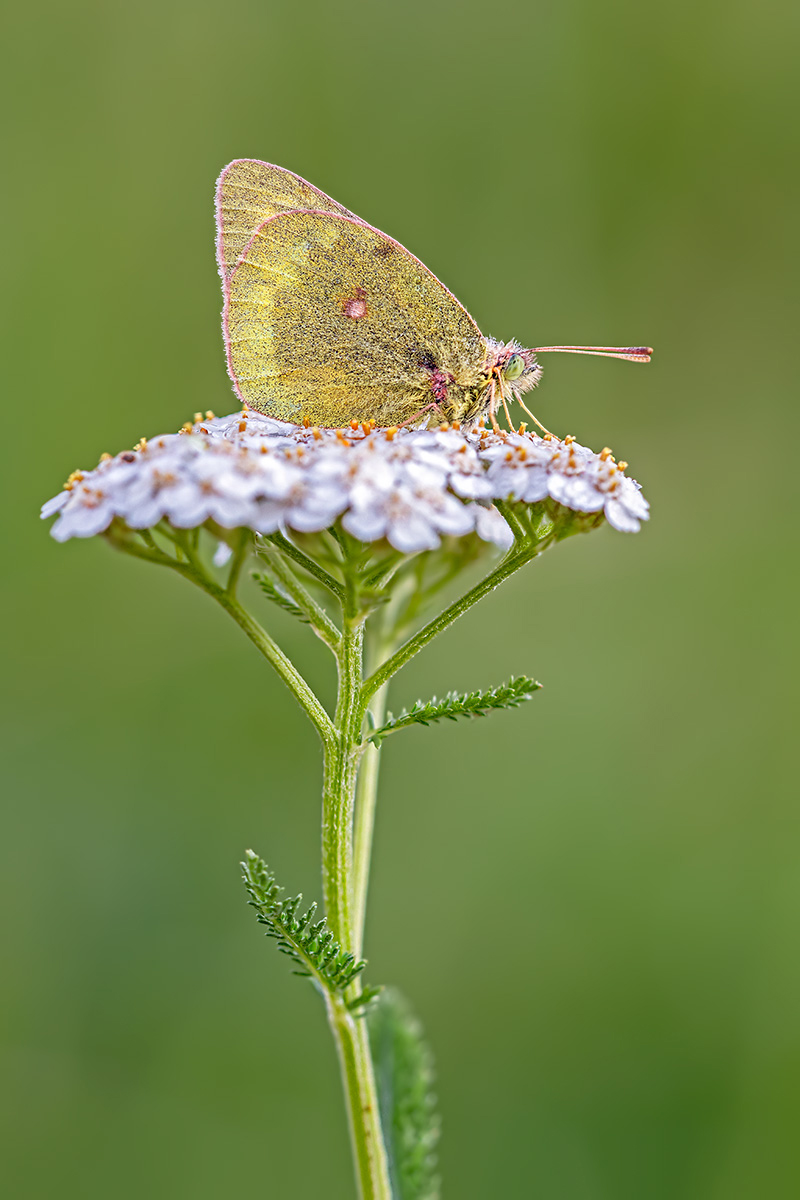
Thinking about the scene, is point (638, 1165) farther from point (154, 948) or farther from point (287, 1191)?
point (154, 948)

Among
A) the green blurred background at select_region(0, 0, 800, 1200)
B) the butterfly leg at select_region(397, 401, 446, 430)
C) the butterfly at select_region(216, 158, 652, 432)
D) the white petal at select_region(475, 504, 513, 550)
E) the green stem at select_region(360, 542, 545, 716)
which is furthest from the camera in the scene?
the green blurred background at select_region(0, 0, 800, 1200)

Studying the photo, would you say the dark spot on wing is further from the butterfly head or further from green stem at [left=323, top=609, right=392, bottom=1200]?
green stem at [left=323, top=609, right=392, bottom=1200]

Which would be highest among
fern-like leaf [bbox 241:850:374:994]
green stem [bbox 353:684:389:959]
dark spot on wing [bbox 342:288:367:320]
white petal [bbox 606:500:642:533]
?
dark spot on wing [bbox 342:288:367:320]

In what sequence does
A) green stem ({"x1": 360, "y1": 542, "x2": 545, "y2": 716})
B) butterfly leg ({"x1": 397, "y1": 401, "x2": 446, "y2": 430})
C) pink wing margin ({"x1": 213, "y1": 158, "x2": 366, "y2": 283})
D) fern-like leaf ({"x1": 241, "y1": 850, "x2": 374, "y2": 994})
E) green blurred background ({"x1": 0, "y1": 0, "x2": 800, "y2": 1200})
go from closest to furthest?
fern-like leaf ({"x1": 241, "y1": 850, "x2": 374, "y2": 994}), green stem ({"x1": 360, "y1": 542, "x2": 545, "y2": 716}), pink wing margin ({"x1": 213, "y1": 158, "x2": 366, "y2": 283}), butterfly leg ({"x1": 397, "y1": 401, "x2": 446, "y2": 430}), green blurred background ({"x1": 0, "y1": 0, "x2": 800, "y2": 1200})

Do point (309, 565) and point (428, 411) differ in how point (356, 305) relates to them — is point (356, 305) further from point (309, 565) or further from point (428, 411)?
point (309, 565)

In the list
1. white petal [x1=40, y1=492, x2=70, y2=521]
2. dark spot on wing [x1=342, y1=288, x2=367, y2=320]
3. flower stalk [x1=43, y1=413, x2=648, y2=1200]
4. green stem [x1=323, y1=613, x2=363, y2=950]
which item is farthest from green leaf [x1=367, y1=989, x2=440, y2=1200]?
dark spot on wing [x1=342, y1=288, x2=367, y2=320]

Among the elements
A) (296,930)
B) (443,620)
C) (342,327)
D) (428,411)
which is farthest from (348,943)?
(342,327)

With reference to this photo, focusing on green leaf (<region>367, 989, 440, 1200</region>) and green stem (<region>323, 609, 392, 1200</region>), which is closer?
green stem (<region>323, 609, 392, 1200</region>)
